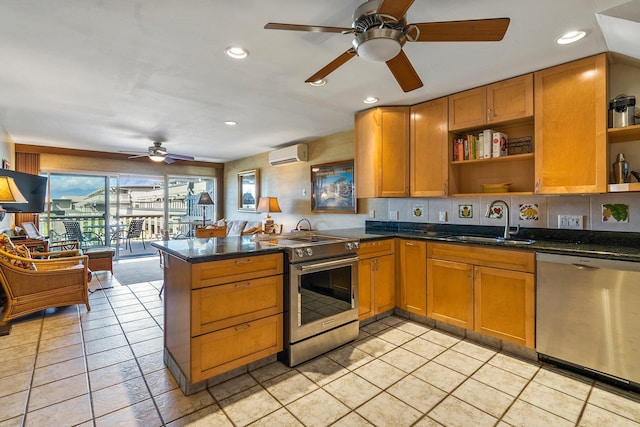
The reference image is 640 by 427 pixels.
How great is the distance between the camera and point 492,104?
9.11 ft

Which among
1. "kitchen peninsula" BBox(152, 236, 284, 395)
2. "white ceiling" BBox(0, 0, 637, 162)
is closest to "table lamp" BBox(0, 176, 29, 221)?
"white ceiling" BBox(0, 0, 637, 162)

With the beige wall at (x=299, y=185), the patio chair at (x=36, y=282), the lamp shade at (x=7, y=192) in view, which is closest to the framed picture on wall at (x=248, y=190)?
the beige wall at (x=299, y=185)

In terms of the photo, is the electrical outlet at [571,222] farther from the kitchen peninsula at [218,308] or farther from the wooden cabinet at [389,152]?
the kitchen peninsula at [218,308]

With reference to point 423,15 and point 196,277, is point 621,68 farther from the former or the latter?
point 196,277

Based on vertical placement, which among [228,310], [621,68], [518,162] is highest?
[621,68]

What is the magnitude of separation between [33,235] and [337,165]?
5110 millimetres

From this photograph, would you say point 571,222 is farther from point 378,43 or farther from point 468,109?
point 378,43

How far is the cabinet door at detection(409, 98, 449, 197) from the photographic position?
3.12 m

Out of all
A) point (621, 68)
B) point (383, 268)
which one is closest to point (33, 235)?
point (383, 268)

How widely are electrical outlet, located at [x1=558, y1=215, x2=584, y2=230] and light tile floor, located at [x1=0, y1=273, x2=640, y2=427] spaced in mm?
1173

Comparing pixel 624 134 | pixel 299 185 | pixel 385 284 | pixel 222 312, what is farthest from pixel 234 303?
pixel 299 185

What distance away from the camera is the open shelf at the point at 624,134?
83.8 inches

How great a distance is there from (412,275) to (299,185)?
2939mm

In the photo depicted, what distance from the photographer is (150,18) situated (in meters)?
1.80
